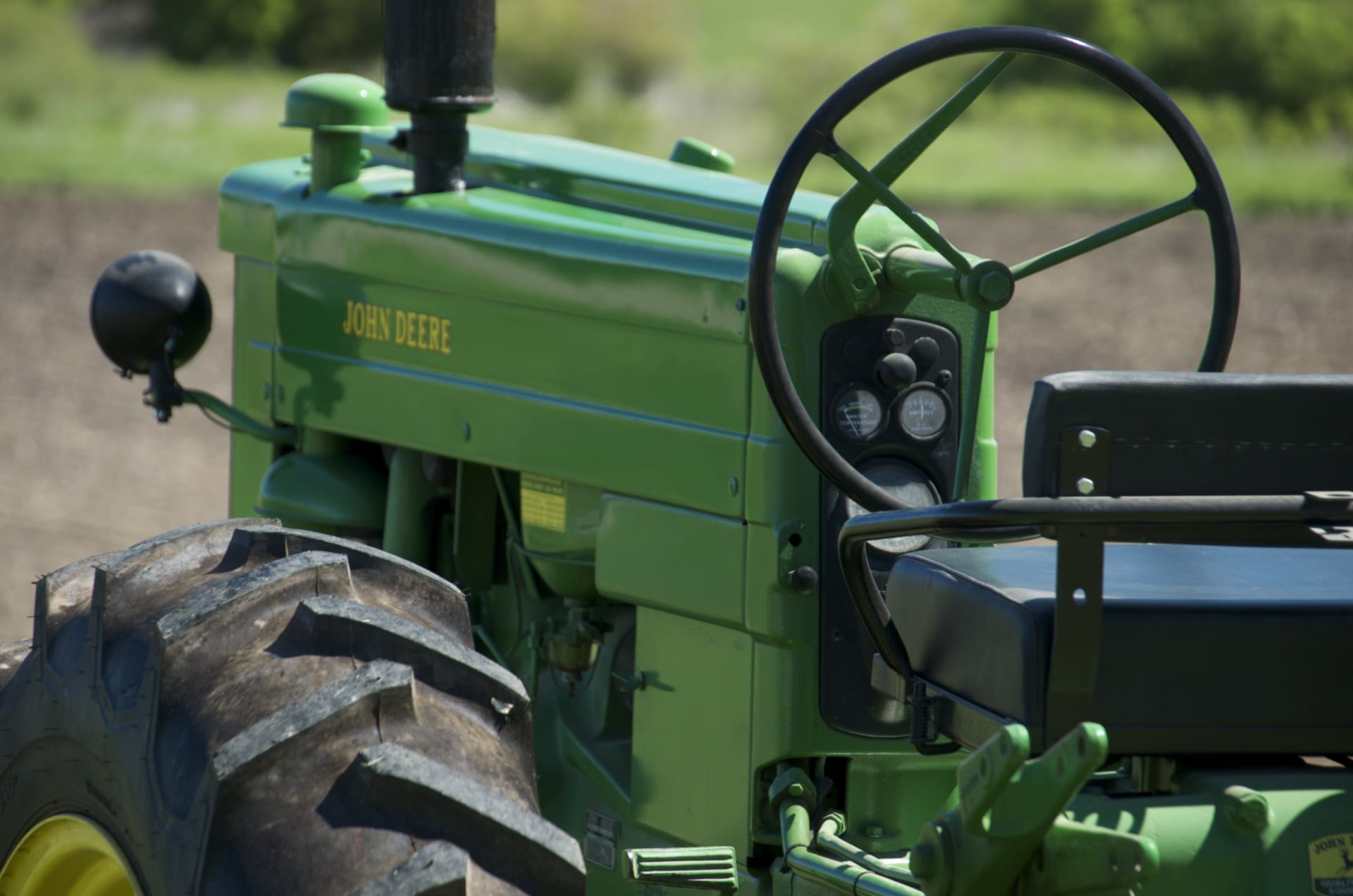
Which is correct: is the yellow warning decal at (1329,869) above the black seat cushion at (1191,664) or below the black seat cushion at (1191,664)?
below

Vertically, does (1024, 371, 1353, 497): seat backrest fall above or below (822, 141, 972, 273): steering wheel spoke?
below

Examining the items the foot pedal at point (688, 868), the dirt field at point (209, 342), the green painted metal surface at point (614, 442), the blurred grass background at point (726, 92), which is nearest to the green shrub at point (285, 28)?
the blurred grass background at point (726, 92)

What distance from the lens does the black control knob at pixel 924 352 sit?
2770 mm

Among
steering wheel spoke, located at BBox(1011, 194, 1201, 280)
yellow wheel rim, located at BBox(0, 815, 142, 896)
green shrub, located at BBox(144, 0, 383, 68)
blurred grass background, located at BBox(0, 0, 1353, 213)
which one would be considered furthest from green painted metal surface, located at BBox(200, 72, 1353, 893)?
green shrub, located at BBox(144, 0, 383, 68)

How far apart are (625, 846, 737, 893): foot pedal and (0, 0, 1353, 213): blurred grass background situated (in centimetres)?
1112

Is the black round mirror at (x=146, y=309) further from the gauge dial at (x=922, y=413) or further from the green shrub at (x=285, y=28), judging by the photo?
the green shrub at (x=285, y=28)

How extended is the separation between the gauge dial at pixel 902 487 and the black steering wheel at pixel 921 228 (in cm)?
11

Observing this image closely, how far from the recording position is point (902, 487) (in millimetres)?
2775

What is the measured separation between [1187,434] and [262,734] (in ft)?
3.63

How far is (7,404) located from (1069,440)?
856 centimetres

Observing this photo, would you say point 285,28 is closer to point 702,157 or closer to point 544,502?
point 702,157

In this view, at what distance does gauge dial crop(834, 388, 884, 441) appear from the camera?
273 centimetres

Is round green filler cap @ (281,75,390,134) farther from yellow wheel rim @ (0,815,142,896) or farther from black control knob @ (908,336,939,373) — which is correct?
yellow wheel rim @ (0,815,142,896)

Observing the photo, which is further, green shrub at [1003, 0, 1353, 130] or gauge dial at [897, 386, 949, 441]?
green shrub at [1003, 0, 1353, 130]
